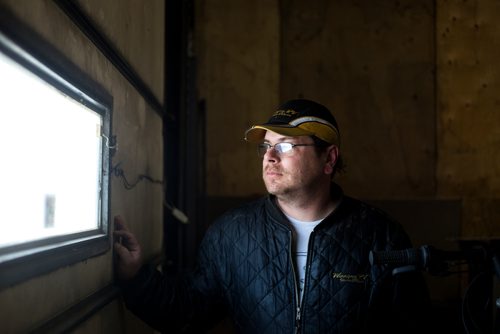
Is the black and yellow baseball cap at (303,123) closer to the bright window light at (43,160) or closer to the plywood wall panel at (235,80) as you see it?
the bright window light at (43,160)

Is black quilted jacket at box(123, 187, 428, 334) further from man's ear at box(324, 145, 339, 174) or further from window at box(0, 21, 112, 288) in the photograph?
window at box(0, 21, 112, 288)

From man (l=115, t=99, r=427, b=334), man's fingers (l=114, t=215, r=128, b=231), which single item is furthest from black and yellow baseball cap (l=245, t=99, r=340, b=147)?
man's fingers (l=114, t=215, r=128, b=231)

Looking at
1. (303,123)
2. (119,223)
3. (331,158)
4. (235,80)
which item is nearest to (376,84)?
(235,80)

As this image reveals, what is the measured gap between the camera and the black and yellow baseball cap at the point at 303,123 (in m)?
1.96

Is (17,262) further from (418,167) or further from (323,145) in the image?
(418,167)

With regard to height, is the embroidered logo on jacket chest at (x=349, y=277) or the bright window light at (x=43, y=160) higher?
the bright window light at (x=43, y=160)

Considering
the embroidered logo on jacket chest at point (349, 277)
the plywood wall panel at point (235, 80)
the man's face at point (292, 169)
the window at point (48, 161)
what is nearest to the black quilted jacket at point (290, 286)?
the embroidered logo on jacket chest at point (349, 277)

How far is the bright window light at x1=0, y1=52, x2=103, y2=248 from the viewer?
36.9 inches

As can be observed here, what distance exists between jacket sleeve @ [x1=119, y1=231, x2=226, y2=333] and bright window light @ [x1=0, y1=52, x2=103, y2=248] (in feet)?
1.15

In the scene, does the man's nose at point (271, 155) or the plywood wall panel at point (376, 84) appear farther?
the plywood wall panel at point (376, 84)

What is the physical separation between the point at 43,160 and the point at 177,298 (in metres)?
0.91

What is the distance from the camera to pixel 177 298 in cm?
187

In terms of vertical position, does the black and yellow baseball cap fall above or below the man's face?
above

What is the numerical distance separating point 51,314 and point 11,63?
542mm
